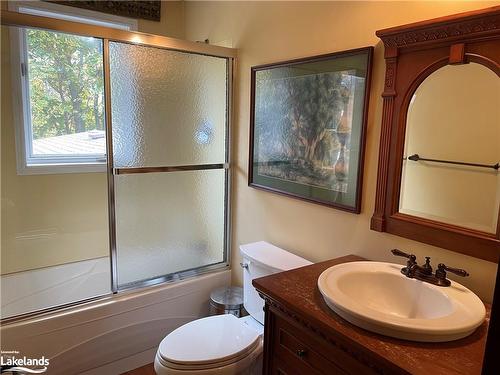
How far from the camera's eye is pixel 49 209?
8.87 ft

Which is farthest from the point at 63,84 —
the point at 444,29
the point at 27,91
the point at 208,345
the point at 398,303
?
the point at 398,303

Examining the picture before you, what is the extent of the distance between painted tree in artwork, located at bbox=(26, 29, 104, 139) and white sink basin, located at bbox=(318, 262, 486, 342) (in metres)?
2.21

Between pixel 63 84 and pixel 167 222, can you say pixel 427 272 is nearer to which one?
pixel 167 222

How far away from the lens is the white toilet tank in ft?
6.10

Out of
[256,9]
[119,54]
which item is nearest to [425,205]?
[256,9]

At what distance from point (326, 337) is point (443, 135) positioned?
865 millimetres

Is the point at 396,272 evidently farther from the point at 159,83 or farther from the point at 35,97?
the point at 35,97

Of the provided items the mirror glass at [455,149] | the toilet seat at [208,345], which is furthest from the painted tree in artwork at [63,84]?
the mirror glass at [455,149]

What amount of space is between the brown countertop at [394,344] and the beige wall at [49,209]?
2073mm

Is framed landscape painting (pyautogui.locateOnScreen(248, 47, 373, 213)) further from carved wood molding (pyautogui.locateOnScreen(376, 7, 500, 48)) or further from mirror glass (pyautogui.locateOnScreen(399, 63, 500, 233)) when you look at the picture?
mirror glass (pyautogui.locateOnScreen(399, 63, 500, 233))

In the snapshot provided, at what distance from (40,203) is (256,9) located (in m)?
2.05

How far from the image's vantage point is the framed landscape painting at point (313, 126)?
1.66 metres
